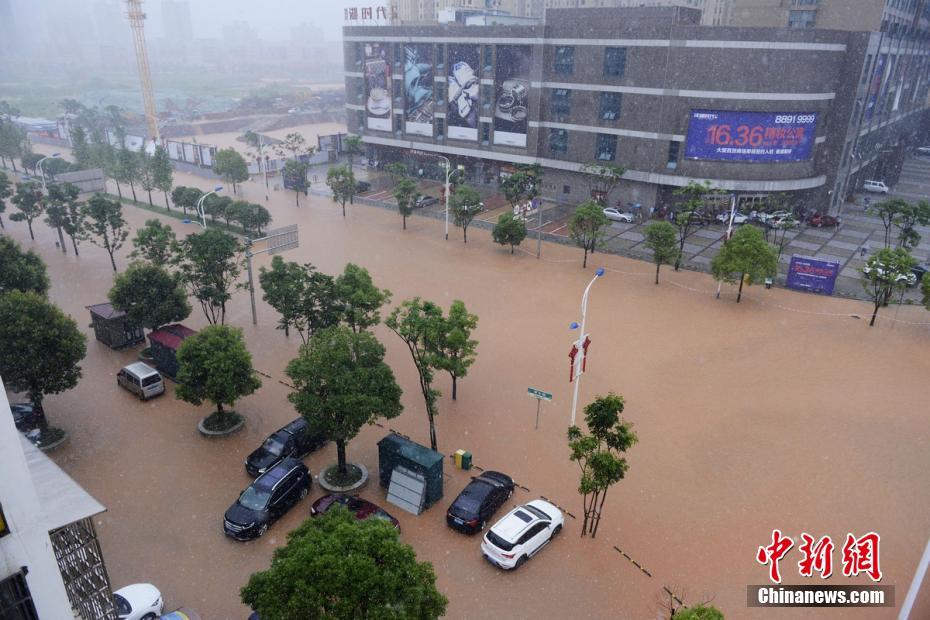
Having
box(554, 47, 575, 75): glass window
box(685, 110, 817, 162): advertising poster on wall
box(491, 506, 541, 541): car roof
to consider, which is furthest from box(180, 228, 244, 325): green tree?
box(685, 110, 817, 162): advertising poster on wall

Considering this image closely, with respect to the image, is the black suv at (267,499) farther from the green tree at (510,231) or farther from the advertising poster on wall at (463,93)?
the advertising poster on wall at (463,93)

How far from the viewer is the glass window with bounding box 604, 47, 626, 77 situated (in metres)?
36.9

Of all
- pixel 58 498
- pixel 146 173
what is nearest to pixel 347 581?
pixel 58 498

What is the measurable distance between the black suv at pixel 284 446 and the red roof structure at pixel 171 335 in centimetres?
537

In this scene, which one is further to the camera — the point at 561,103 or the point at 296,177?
the point at 296,177

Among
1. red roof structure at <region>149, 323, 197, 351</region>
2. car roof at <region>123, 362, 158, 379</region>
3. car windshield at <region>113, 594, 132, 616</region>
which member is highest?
red roof structure at <region>149, 323, 197, 351</region>

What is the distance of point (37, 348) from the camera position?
49.9 ft

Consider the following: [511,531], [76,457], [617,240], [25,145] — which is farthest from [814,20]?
[25,145]

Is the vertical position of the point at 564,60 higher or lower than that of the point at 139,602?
higher

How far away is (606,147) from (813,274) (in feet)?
53.7

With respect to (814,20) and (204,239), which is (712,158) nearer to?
(814,20)

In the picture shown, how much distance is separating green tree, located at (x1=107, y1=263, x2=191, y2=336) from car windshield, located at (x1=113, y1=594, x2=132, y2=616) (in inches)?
411

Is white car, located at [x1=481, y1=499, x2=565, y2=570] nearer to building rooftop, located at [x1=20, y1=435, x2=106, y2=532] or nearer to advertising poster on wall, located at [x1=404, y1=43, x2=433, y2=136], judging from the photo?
building rooftop, located at [x1=20, y1=435, x2=106, y2=532]

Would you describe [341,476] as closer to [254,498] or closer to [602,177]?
[254,498]
